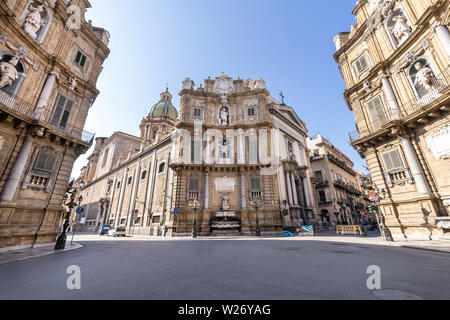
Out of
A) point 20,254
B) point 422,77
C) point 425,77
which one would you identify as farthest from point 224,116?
point 20,254

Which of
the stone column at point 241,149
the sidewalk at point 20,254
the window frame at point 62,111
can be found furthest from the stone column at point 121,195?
the sidewalk at point 20,254

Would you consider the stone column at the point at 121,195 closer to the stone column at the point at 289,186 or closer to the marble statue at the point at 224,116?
the marble statue at the point at 224,116

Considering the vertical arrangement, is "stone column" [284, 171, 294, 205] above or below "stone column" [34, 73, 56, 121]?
below

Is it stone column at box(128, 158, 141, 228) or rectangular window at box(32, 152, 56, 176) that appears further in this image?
stone column at box(128, 158, 141, 228)

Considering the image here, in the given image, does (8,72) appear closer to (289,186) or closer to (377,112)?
(377,112)

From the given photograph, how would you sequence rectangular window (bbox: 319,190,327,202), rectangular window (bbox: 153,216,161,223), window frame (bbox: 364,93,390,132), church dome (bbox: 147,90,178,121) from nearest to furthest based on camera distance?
window frame (bbox: 364,93,390,132) < rectangular window (bbox: 153,216,161,223) < rectangular window (bbox: 319,190,327,202) < church dome (bbox: 147,90,178,121)

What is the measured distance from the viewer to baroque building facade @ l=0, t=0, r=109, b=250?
32.3 feet

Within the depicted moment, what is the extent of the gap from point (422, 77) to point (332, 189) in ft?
80.8

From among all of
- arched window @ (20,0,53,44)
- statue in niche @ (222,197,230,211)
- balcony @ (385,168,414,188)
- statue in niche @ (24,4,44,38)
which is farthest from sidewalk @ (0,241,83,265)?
balcony @ (385,168,414,188)

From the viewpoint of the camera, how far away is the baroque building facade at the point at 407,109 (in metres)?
10.3

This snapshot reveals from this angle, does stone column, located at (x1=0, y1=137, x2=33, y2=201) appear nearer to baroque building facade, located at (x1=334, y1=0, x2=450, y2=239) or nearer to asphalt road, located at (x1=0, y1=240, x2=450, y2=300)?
asphalt road, located at (x1=0, y1=240, x2=450, y2=300)

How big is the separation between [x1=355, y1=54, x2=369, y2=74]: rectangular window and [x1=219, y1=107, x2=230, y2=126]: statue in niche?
14489 mm

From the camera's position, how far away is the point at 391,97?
13023 mm

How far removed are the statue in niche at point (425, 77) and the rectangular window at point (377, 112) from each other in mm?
2544
